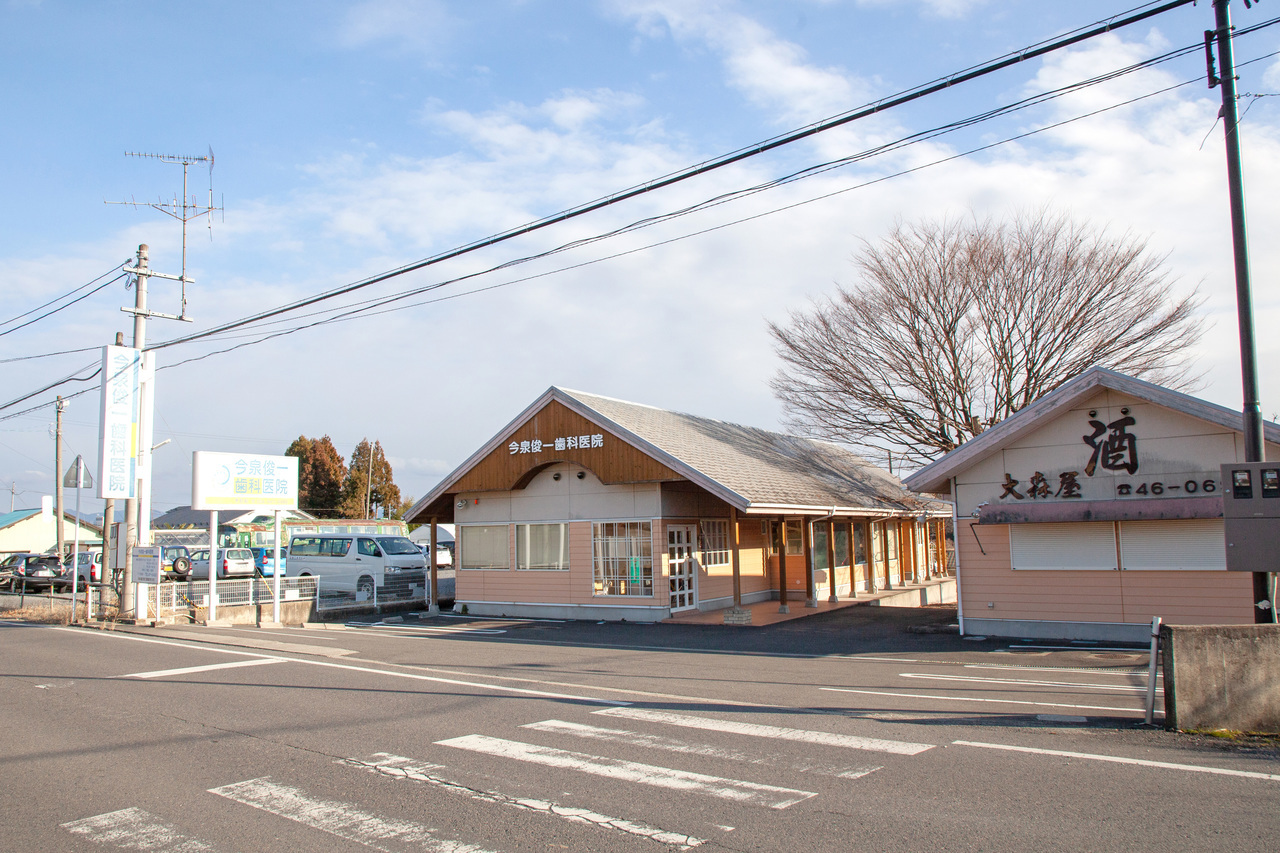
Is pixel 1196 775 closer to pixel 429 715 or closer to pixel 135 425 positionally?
pixel 429 715

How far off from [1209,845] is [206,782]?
6.57 metres

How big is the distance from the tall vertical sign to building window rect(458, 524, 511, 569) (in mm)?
8051

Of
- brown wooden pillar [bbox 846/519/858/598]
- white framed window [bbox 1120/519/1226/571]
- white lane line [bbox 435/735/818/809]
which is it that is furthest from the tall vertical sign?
white framed window [bbox 1120/519/1226/571]

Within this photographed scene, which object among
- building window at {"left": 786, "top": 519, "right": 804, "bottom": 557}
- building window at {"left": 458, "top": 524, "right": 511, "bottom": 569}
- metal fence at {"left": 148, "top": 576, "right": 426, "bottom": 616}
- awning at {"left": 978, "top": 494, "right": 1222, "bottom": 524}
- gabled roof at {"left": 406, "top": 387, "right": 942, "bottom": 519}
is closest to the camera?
awning at {"left": 978, "top": 494, "right": 1222, "bottom": 524}

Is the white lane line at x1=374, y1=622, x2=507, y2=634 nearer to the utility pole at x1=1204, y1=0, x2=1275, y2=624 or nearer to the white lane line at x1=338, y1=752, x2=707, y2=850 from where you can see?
the white lane line at x1=338, y1=752, x2=707, y2=850

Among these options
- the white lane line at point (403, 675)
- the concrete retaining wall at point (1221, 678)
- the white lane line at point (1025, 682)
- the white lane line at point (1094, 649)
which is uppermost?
the concrete retaining wall at point (1221, 678)

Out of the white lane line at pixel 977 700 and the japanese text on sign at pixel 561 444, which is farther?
the japanese text on sign at pixel 561 444

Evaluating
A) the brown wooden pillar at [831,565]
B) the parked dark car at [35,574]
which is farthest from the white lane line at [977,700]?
the parked dark car at [35,574]

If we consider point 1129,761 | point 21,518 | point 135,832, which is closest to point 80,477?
point 135,832

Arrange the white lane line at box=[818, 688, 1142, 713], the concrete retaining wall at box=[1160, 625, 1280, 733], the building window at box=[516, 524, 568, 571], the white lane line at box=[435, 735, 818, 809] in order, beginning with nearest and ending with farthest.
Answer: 1. the white lane line at box=[435, 735, 818, 809]
2. the concrete retaining wall at box=[1160, 625, 1280, 733]
3. the white lane line at box=[818, 688, 1142, 713]
4. the building window at box=[516, 524, 568, 571]

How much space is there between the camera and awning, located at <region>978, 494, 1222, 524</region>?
46.3ft

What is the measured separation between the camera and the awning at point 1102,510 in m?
14.1

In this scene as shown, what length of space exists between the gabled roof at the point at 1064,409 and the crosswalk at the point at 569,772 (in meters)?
9.70

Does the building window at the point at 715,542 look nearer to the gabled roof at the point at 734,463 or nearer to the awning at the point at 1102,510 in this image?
the gabled roof at the point at 734,463
